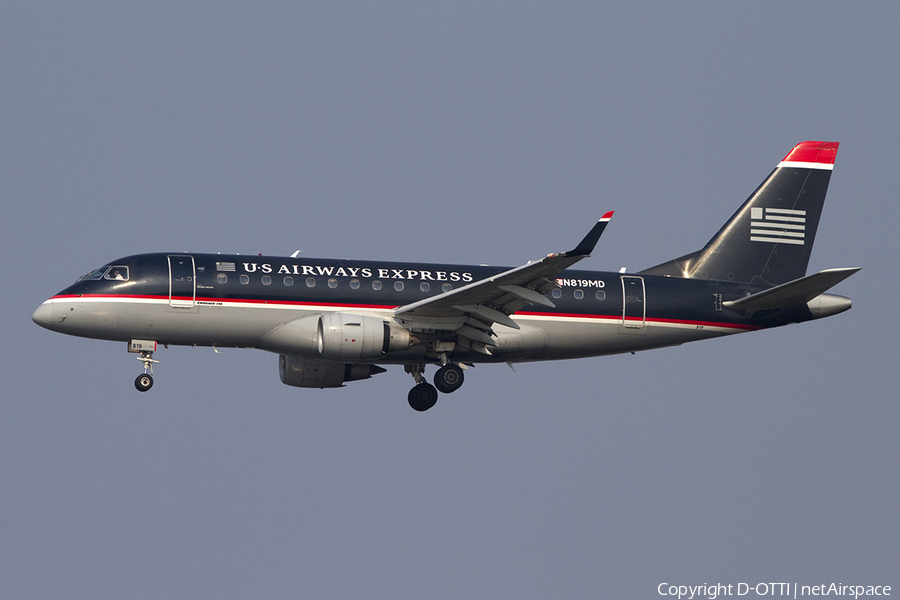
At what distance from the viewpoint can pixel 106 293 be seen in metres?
34.3

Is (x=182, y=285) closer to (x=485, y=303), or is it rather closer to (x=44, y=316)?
(x=44, y=316)

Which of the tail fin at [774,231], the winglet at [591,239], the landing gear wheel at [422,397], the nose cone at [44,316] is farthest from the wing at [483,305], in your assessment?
the nose cone at [44,316]

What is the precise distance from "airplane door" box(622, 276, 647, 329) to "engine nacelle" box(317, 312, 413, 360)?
7911 mm

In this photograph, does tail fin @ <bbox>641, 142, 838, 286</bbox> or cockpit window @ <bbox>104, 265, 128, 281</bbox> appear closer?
cockpit window @ <bbox>104, 265, 128, 281</bbox>

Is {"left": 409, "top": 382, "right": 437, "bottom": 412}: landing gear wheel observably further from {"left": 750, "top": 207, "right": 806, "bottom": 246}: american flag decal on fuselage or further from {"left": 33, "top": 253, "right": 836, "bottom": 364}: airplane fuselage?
{"left": 750, "top": 207, "right": 806, "bottom": 246}: american flag decal on fuselage

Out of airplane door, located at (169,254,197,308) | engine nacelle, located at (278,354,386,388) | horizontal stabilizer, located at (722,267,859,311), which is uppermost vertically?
airplane door, located at (169,254,197,308)

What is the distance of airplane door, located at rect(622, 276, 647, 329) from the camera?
37.6 metres

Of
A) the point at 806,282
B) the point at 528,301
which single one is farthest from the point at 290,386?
the point at 806,282

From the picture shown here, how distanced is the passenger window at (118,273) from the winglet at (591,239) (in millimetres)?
13805

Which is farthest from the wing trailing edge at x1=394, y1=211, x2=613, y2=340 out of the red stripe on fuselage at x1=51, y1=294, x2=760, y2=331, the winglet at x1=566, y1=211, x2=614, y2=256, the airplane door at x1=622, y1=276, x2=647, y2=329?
the airplane door at x1=622, y1=276, x2=647, y2=329

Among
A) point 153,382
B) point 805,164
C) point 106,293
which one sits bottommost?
point 153,382

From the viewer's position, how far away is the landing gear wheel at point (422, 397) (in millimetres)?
38125

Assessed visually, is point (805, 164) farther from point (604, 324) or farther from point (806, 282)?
point (604, 324)

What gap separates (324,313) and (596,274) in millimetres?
9576
